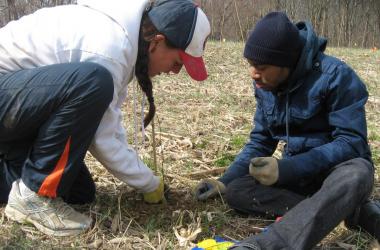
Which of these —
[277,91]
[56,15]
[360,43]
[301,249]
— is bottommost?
[360,43]

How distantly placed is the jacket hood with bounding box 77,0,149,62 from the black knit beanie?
52 centimetres

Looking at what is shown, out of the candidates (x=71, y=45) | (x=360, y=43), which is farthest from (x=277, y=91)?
(x=360, y=43)

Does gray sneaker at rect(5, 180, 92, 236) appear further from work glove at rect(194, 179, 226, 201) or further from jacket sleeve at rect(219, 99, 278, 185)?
jacket sleeve at rect(219, 99, 278, 185)

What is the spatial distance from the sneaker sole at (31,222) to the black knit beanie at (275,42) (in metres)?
1.07

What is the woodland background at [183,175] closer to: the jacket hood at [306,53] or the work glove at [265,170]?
the work glove at [265,170]

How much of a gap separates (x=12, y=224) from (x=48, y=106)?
1.79 feet

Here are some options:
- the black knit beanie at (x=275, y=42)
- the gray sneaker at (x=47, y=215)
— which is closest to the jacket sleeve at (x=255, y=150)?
the black knit beanie at (x=275, y=42)

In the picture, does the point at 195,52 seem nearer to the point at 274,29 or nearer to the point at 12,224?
the point at 274,29

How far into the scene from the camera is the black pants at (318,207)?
1697mm

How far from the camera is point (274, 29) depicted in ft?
6.87

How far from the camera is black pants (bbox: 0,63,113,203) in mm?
1846

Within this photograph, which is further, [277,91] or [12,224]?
[277,91]

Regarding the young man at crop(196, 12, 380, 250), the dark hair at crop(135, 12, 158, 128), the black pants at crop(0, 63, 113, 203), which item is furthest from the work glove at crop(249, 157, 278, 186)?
the black pants at crop(0, 63, 113, 203)

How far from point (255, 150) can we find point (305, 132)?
32 cm
